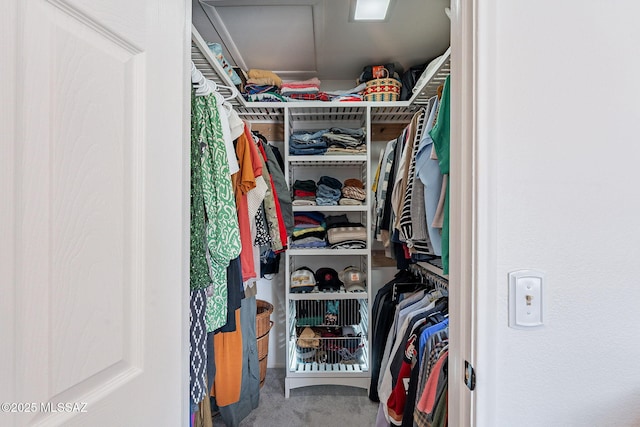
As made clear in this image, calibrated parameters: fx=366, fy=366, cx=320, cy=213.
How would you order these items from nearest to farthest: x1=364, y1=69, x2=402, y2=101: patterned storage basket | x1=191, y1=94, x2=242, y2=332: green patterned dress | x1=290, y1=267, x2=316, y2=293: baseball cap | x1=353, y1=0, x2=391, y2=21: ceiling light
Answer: x1=191, y1=94, x2=242, y2=332: green patterned dress → x1=353, y1=0, x2=391, y2=21: ceiling light → x1=364, y1=69, x2=402, y2=101: patterned storage basket → x1=290, y1=267, x2=316, y2=293: baseball cap

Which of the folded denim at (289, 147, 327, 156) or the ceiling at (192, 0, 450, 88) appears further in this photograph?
the folded denim at (289, 147, 327, 156)

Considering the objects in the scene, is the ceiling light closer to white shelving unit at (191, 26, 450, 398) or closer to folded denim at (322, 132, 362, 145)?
white shelving unit at (191, 26, 450, 398)

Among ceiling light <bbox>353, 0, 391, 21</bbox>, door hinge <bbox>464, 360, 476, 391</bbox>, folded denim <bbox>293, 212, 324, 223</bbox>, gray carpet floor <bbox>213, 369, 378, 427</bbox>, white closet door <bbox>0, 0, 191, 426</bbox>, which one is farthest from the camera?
folded denim <bbox>293, 212, 324, 223</bbox>

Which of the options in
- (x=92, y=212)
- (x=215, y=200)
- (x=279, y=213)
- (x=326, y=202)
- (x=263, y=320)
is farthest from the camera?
(x=326, y=202)

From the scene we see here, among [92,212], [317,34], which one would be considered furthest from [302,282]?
[92,212]

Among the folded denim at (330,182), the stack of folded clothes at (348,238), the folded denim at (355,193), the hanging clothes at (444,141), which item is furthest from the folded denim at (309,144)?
the hanging clothes at (444,141)

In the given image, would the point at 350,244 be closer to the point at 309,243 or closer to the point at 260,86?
the point at 309,243

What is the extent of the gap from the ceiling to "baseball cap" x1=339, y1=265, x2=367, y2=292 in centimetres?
140

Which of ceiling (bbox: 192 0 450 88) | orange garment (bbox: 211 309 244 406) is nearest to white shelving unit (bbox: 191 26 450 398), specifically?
ceiling (bbox: 192 0 450 88)

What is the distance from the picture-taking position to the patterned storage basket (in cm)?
233
